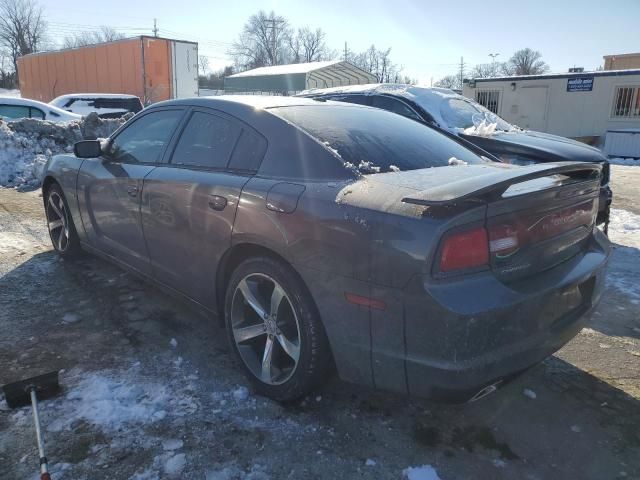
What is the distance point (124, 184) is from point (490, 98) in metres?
17.7

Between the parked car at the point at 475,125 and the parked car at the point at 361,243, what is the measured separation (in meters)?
2.55

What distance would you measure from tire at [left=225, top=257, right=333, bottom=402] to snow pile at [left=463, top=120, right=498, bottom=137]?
4457 millimetres

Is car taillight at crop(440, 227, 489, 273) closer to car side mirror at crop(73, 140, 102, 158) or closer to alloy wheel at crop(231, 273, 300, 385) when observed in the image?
alloy wheel at crop(231, 273, 300, 385)

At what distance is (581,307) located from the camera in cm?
257

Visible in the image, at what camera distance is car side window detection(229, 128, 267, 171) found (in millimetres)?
2857

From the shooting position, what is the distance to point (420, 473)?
89.6 inches

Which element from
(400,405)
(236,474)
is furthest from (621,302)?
(236,474)

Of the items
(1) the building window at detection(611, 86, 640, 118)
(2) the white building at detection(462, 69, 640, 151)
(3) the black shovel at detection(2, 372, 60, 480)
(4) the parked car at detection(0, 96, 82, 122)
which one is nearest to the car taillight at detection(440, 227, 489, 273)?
(3) the black shovel at detection(2, 372, 60, 480)

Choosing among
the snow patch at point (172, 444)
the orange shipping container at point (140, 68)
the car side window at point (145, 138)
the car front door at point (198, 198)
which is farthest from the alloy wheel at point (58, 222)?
the orange shipping container at point (140, 68)

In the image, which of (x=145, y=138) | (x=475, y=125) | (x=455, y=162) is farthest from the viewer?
(x=475, y=125)

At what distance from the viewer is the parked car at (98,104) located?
538 inches

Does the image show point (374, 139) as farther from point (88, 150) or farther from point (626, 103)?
point (626, 103)

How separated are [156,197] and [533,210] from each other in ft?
7.67

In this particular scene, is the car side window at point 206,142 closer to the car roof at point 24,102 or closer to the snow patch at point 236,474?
the snow patch at point 236,474
